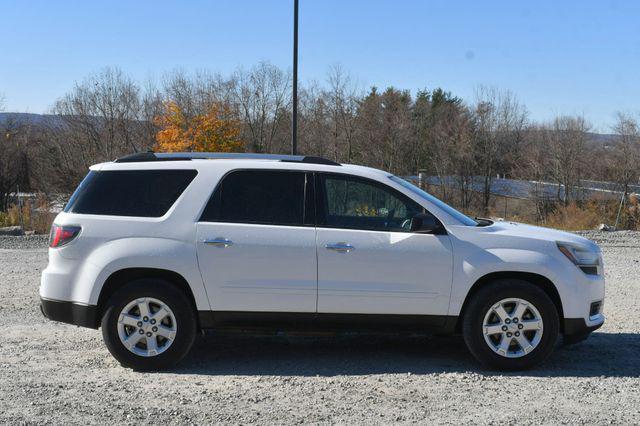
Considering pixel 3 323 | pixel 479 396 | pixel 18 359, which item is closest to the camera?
pixel 479 396

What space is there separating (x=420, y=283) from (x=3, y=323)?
494cm

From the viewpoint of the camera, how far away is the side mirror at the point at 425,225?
19.8 feet

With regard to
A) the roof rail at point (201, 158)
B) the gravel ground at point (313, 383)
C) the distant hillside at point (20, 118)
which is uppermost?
the distant hillside at point (20, 118)

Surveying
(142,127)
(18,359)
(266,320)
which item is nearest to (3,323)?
(18,359)

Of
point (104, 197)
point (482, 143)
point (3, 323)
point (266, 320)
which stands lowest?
point (3, 323)

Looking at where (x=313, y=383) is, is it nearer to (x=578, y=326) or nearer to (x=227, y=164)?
(x=227, y=164)

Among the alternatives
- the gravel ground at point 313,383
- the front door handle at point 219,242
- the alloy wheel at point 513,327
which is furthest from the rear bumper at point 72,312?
the alloy wheel at point 513,327

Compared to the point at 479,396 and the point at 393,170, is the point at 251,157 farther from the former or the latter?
the point at 393,170

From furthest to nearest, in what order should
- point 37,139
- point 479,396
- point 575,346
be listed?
point 37,139 → point 575,346 → point 479,396

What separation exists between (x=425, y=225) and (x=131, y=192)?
259 cm

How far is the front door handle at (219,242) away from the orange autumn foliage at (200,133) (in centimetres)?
2421

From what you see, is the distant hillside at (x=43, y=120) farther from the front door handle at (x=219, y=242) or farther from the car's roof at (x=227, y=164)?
the front door handle at (x=219, y=242)

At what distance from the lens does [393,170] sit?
Answer: 120 feet

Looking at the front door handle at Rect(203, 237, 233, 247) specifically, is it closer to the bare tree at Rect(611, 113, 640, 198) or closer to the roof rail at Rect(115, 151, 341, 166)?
the roof rail at Rect(115, 151, 341, 166)
